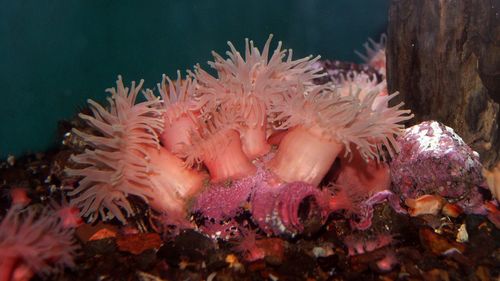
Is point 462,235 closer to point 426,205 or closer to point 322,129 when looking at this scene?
point 426,205

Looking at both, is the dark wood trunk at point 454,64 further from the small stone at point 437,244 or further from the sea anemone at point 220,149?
the sea anemone at point 220,149

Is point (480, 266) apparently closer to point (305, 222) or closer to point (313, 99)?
point (305, 222)

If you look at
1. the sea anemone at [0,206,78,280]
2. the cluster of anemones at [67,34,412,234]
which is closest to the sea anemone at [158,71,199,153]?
the cluster of anemones at [67,34,412,234]

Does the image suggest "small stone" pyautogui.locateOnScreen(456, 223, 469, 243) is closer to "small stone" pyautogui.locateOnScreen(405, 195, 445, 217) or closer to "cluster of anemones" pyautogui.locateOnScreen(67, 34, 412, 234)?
"small stone" pyautogui.locateOnScreen(405, 195, 445, 217)

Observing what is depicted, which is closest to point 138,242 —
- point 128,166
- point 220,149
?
point 128,166

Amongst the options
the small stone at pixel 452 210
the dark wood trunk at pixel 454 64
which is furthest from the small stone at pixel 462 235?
the dark wood trunk at pixel 454 64

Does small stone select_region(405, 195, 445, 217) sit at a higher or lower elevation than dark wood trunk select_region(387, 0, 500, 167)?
lower

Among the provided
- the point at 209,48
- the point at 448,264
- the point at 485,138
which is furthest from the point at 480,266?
the point at 209,48
